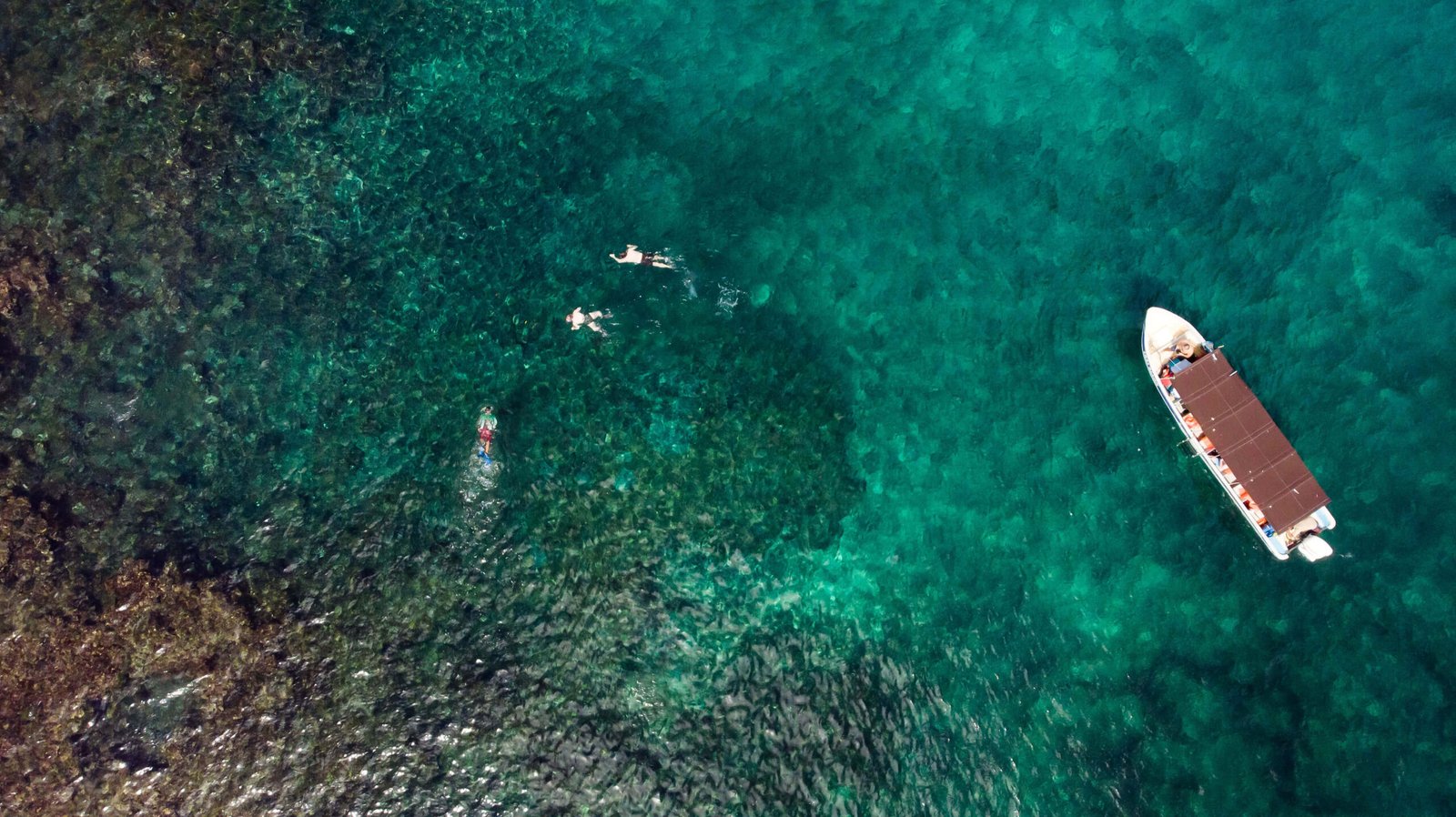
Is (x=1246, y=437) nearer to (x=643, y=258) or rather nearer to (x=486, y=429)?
(x=643, y=258)

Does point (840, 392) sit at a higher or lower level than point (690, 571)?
higher

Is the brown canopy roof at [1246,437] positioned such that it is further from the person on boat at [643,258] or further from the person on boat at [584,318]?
the person on boat at [584,318]

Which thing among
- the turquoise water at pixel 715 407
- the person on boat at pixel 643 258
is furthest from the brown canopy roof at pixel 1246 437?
the person on boat at pixel 643 258

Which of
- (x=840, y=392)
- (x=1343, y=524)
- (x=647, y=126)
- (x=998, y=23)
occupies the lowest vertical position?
(x=840, y=392)

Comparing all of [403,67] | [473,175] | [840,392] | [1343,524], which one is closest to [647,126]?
[473,175]

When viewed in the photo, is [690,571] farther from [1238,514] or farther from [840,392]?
[1238,514]

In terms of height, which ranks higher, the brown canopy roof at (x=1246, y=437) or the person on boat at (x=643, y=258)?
the brown canopy roof at (x=1246, y=437)

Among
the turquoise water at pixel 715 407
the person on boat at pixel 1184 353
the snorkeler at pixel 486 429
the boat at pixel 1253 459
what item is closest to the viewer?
the boat at pixel 1253 459
